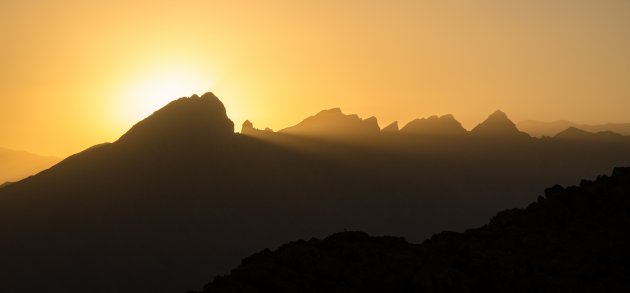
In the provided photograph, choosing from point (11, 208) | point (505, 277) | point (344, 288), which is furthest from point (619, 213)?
point (11, 208)

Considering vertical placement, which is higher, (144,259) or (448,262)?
(448,262)

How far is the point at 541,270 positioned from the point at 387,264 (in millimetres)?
6066

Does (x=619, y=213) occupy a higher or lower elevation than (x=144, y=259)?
higher

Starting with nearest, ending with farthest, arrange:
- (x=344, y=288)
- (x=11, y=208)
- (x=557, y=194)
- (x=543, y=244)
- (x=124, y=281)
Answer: (x=344, y=288) → (x=543, y=244) → (x=557, y=194) → (x=124, y=281) → (x=11, y=208)

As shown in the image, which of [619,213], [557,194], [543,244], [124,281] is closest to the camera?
[543,244]

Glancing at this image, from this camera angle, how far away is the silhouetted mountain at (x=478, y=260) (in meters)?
22.9

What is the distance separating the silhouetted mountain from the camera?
2286 cm

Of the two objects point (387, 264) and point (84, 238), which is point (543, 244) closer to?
point (387, 264)

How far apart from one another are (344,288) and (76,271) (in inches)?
6336

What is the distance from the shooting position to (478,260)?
2434 cm

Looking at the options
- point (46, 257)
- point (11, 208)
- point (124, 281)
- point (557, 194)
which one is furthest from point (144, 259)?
point (557, 194)

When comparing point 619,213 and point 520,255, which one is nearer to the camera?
point 520,255

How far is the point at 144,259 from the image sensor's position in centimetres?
17738

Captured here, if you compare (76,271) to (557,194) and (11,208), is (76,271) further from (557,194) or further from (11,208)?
(557,194)
